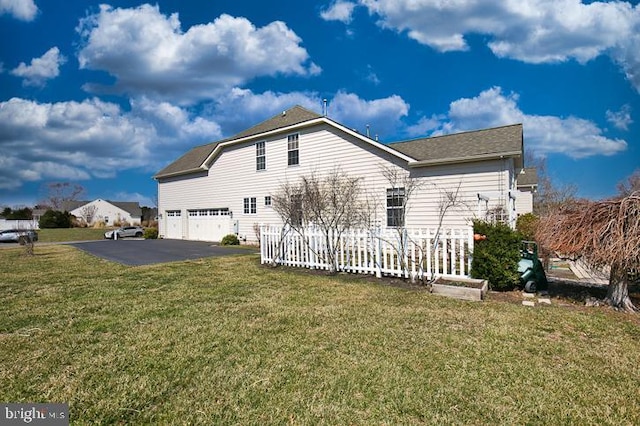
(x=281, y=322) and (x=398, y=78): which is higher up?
(x=398, y=78)

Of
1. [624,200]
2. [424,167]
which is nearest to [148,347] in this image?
[624,200]

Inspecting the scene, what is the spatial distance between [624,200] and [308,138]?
13.1 metres

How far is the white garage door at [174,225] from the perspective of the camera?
24578mm

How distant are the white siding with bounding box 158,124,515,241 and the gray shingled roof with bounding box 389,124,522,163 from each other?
443mm

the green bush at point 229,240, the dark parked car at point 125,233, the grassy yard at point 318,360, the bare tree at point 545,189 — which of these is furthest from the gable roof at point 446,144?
the dark parked car at point 125,233

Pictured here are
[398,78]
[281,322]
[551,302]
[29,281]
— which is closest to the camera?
[281,322]

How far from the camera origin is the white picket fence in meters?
7.38

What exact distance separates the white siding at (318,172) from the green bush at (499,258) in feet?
16.6

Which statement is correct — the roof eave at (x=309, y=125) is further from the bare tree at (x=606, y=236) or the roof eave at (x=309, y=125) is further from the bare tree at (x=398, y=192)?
the bare tree at (x=606, y=236)

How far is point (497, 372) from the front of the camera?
10.6 feet

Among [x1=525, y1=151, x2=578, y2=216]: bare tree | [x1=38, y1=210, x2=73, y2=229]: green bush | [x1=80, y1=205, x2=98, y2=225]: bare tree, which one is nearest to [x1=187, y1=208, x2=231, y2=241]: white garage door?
[x1=525, y1=151, x2=578, y2=216]: bare tree

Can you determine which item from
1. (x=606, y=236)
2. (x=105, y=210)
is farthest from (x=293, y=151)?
(x=105, y=210)

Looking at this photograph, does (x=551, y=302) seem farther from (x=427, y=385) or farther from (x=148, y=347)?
(x=148, y=347)

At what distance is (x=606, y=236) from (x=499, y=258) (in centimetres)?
188
